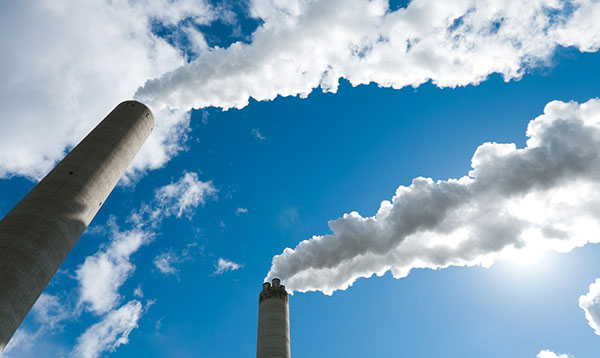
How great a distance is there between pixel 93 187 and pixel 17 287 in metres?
6.83

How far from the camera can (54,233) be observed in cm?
→ 2012

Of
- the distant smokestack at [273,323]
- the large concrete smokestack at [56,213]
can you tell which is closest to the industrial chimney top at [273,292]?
the distant smokestack at [273,323]

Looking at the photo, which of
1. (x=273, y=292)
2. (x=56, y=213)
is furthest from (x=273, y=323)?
(x=56, y=213)

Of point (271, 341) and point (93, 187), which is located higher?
point (93, 187)

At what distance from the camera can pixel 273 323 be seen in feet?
93.6

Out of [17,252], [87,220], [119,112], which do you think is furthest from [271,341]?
[119,112]

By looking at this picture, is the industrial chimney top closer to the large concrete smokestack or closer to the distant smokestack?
the distant smokestack

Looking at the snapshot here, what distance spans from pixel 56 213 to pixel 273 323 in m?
15.4

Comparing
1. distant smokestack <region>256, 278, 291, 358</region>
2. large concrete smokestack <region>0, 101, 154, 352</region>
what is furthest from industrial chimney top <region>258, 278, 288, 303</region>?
large concrete smokestack <region>0, 101, 154, 352</region>

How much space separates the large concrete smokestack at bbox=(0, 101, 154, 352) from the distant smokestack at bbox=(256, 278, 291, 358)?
43.7 ft

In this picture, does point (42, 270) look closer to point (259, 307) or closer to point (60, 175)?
point (60, 175)

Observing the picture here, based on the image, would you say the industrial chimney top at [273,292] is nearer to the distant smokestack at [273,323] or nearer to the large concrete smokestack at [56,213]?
the distant smokestack at [273,323]

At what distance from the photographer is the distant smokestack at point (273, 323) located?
27278 mm

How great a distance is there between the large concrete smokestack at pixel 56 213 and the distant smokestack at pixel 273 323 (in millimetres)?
13327
